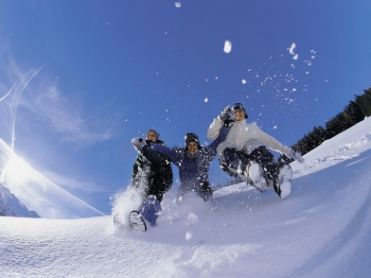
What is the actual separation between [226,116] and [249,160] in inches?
43.8

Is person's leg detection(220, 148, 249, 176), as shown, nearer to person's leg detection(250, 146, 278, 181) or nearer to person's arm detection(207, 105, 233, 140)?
person's leg detection(250, 146, 278, 181)

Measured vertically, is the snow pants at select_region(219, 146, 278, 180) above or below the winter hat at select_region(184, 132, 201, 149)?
below

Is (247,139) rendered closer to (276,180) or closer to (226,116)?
(226,116)

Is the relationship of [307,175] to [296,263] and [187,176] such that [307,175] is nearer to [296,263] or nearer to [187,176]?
[187,176]

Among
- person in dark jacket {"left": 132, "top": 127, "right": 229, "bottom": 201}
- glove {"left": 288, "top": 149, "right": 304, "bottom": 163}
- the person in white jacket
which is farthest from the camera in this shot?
person in dark jacket {"left": 132, "top": 127, "right": 229, "bottom": 201}

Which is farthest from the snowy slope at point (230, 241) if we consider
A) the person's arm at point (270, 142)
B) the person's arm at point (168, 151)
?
the person's arm at point (168, 151)

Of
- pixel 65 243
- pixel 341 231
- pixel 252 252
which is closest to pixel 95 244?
pixel 65 243

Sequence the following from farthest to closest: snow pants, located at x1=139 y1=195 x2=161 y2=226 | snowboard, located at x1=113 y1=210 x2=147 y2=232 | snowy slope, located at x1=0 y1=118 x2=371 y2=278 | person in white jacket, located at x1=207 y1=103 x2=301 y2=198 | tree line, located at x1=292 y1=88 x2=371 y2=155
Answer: tree line, located at x1=292 y1=88 x2=371 y2=155 < person in white jacket, located at x1=207 y1=103 x2=301 y2=198 < snow pants, located at x1=139 y1=195 x2=161 y2=226 < snowboard, located at x1=113 y1=210 x2=147 y2=232 < snowy slope, located at x1=0 y1=118 x2=371 y2=278

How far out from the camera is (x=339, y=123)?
2088cm

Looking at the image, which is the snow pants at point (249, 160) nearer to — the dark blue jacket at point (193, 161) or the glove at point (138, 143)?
the dark blue jacket at point (193, 161)

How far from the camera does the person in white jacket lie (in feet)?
19.5

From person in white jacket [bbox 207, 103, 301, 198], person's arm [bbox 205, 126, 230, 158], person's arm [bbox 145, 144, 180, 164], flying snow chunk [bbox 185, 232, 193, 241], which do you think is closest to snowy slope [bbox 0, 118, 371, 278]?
flying snow chunk [bbox 185, 232, 193, 241]

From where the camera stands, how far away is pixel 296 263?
137 inches

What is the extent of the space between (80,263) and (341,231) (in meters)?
2.61
